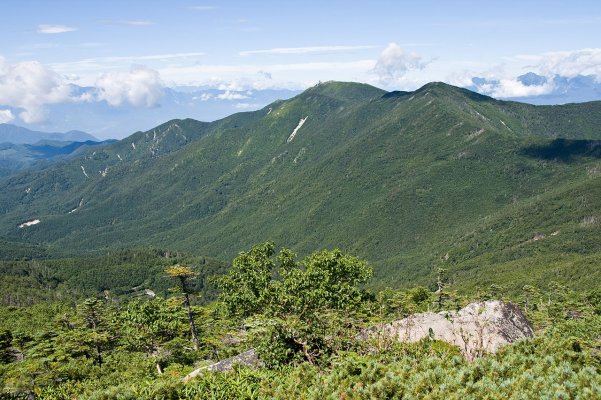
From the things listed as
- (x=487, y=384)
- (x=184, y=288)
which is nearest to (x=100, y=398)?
(x=487, y=384)

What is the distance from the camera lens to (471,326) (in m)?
46.8

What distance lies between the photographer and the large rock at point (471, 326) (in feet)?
145

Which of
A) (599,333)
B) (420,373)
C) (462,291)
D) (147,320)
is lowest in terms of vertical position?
(462,291)

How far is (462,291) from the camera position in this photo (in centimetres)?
18188

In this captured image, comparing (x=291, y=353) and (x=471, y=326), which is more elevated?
(x=291, y=353)

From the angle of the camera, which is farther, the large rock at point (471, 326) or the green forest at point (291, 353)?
the large rock at point (471, 326)

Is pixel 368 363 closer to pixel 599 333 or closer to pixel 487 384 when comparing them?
pixel 487 384

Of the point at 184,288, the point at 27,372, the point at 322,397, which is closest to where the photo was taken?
the point at 322,397

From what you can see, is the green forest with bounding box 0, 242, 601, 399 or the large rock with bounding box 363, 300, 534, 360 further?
the large rock with bounding box 363, 300, 534, 360

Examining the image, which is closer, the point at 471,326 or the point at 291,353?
the point at 291,353

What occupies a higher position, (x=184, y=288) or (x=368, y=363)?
(x=368, y=363)

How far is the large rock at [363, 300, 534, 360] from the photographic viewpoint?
145ft

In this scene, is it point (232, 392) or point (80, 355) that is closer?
point (232, 392)

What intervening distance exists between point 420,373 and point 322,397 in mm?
5955
